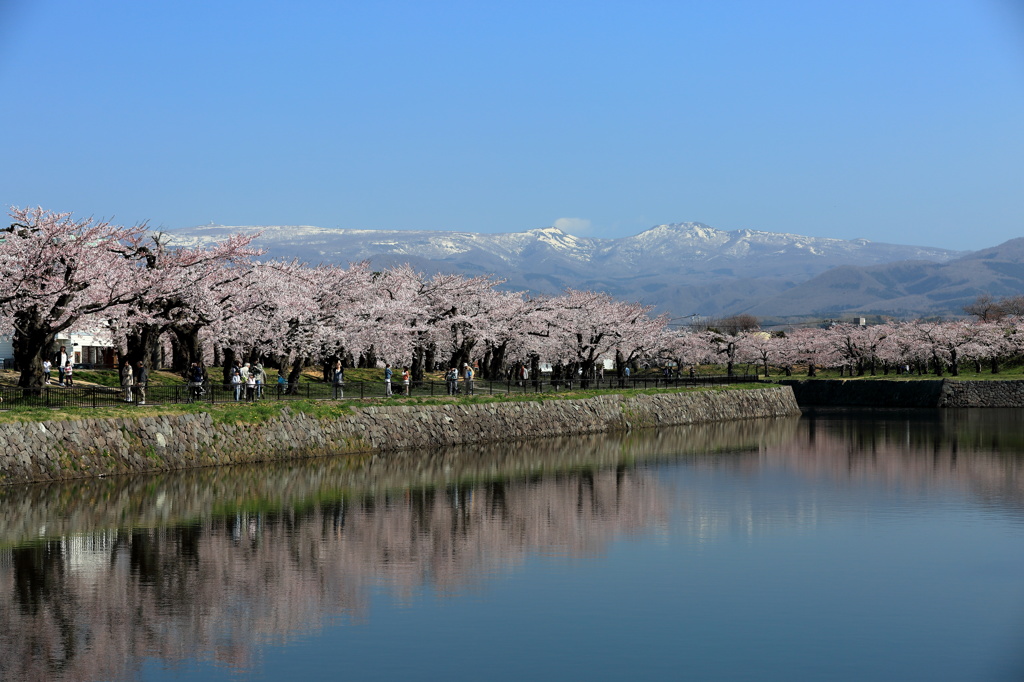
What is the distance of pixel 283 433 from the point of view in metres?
40.3

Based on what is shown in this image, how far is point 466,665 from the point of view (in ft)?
50.5

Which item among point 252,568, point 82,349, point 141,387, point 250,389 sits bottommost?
point 252,568

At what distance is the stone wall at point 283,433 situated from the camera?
31.9 m

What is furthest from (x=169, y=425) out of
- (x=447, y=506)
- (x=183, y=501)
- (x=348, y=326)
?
(x=348, y=326)

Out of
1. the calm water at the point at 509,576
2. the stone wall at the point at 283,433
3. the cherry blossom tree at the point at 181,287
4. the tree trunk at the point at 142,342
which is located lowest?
the calm water at the point at 509,576

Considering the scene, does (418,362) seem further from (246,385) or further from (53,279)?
(53,279)

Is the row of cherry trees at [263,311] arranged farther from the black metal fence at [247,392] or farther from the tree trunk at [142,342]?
the black metal fence at [247,392]

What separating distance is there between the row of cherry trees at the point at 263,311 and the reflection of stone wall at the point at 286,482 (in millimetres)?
9956

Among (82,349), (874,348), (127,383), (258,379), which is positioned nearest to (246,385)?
(258,379)

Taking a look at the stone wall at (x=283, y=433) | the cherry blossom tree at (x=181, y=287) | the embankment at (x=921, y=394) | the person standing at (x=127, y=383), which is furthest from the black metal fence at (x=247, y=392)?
the embankment at (x=921, y=394)

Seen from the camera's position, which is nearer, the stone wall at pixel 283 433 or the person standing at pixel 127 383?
the stone wall at pixel 283 433

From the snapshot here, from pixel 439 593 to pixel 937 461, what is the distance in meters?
31.6

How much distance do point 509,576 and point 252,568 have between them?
512 centimetres

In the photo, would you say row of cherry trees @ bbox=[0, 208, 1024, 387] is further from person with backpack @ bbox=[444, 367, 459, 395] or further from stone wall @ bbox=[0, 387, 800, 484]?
stone wall @ bbox=[0, 387, 800, 484]
